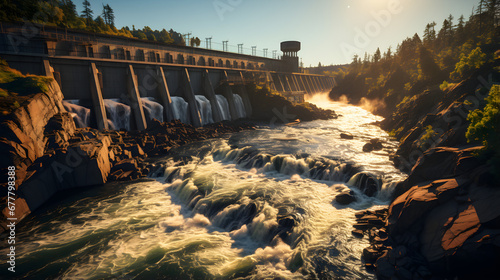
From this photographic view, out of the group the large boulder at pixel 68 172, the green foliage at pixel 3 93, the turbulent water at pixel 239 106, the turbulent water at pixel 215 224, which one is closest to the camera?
the turbulent water at pixel 215 224

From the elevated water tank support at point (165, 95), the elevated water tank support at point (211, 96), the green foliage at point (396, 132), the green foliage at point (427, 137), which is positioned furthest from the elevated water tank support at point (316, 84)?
the green foliage at point (427, 137)

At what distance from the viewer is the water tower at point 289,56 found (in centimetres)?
8869

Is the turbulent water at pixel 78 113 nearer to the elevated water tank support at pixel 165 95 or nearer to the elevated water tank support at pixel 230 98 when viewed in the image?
the elevated water tank support at pixel 165 95

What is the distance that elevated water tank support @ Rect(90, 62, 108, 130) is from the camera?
29.9 m

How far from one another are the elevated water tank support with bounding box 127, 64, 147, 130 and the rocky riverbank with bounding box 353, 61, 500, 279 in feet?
99.2

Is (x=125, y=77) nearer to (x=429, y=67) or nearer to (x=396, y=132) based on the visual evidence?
(x=396, y=132)

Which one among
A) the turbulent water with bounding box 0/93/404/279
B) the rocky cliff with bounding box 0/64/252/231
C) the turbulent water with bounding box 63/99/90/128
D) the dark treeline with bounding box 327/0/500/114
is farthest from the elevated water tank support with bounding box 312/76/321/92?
the turbulent water with bounding box 63/99/90/128

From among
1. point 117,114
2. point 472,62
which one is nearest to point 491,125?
point 472,62

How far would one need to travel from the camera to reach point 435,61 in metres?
42.4

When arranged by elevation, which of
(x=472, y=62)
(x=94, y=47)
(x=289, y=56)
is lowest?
(x=472, y=62)

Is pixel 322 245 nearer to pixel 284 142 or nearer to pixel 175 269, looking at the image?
pixel 175 269

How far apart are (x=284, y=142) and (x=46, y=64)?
1181 inches

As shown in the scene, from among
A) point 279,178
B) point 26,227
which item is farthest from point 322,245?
point 26,227

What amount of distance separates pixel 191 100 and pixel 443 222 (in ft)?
126
